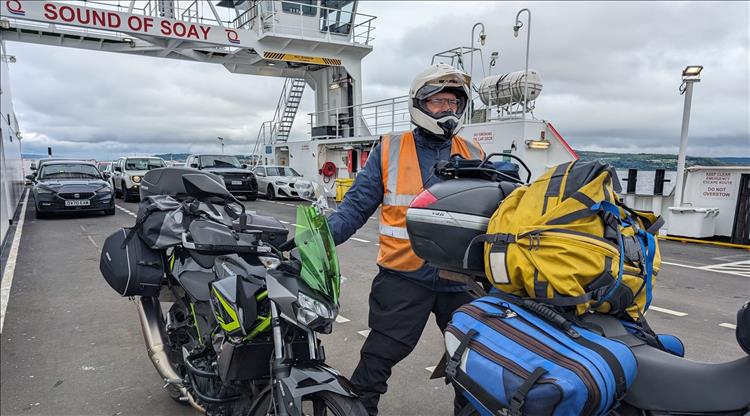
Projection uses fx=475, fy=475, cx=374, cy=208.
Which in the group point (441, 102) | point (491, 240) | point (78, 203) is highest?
point (441, 102)

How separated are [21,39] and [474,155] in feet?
62.4

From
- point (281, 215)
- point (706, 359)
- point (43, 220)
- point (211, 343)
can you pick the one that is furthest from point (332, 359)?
point (43, 220)

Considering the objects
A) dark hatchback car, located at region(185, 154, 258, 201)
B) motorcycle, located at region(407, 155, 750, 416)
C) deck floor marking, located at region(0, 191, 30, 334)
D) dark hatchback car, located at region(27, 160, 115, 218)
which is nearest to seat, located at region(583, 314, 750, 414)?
motorcycle, located at region(407, 155, 750, 416)

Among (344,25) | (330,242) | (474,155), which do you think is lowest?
(330,242)

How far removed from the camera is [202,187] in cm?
305

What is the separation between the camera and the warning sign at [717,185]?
10008 mm

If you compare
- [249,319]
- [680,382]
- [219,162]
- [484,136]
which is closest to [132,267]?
[249,319]

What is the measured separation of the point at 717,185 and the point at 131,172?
58.0 ft

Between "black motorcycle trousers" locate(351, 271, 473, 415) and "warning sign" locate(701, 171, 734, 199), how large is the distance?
1051 centimetres

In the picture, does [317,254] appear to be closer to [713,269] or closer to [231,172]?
[713,269]

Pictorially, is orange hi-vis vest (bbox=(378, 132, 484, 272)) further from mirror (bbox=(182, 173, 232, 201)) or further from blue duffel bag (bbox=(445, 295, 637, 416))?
mirror (bbox=(182, 173, 232, 201))

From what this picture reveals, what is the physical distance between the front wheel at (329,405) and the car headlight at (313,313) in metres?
0.27

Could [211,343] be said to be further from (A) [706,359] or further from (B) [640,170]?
(B) [640,170]

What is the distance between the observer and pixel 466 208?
179 cm
